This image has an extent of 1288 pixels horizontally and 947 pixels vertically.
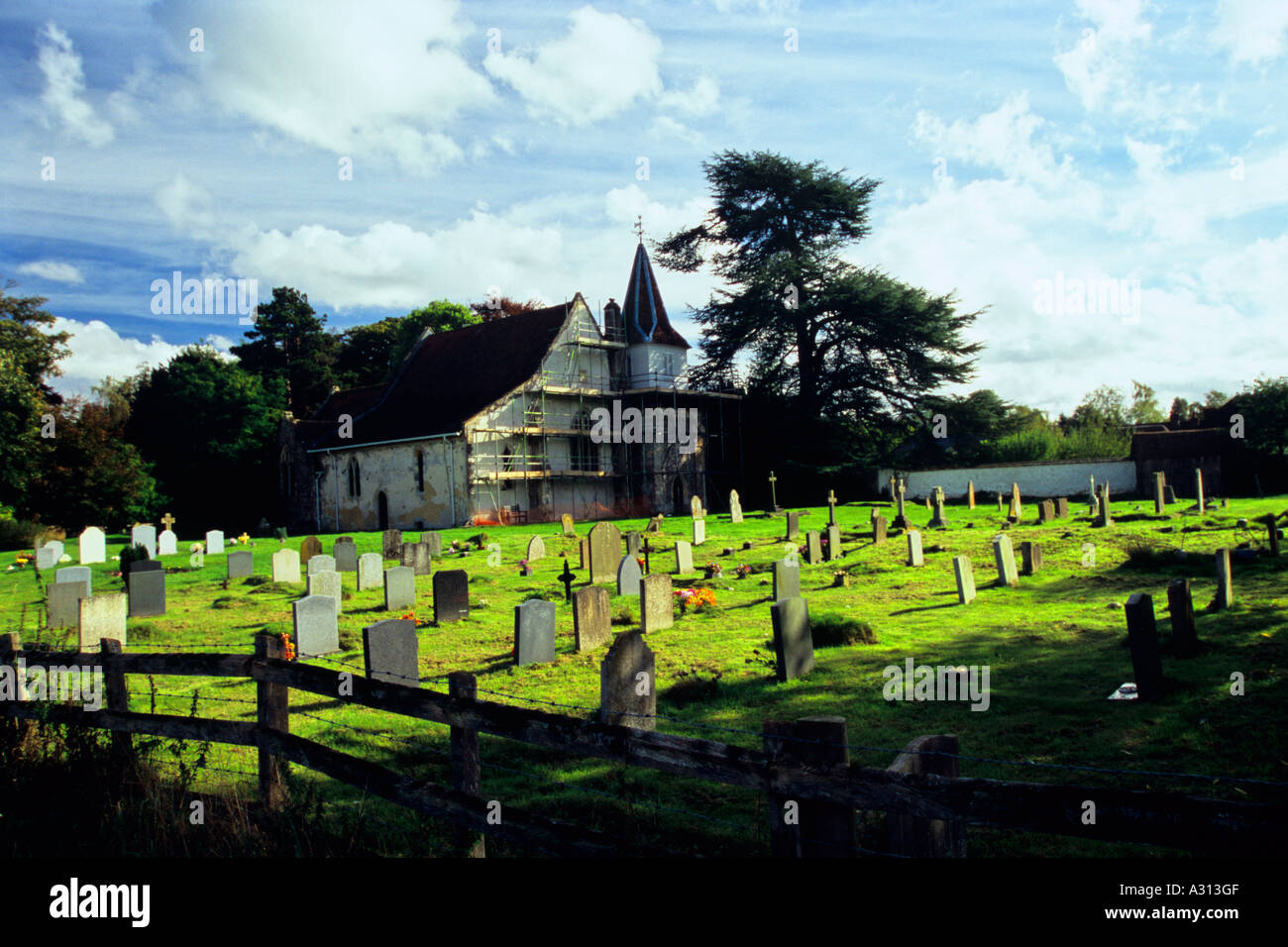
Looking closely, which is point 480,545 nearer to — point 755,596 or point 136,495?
point 755,596

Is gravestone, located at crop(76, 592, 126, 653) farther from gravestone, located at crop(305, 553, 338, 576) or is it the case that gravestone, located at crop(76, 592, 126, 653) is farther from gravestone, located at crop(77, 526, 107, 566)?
gravestone, located at crop(77, 526, 107, 566)

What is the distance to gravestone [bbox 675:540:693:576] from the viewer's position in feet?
58.4

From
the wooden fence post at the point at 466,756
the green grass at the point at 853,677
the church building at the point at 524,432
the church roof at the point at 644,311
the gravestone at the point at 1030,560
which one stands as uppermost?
the church roof at the point at 644,311

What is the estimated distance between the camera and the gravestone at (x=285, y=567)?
18219mm

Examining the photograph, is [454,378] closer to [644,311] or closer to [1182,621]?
[644,311]

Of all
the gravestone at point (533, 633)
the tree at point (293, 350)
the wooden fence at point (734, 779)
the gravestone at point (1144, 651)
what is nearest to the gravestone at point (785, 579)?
the gravestone at point (533, 633)

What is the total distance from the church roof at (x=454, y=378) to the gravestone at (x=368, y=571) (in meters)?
19.7

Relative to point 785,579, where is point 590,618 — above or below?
below

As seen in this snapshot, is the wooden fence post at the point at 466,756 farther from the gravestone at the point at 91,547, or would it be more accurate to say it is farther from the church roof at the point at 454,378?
the church roof at the point at 454,378

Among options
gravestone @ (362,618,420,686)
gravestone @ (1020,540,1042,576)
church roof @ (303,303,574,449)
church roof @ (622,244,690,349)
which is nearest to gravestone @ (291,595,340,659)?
gravestone @ (362,618,420,686)

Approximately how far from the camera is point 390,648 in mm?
8820

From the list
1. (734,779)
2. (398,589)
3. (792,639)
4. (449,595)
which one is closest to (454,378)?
(398,589)

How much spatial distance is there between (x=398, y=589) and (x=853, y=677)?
8.40m

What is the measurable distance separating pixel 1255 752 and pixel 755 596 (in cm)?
935
